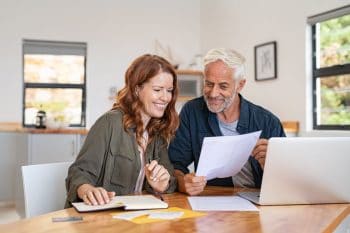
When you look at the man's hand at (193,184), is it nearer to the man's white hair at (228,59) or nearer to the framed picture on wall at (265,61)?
the man's white hair at (228,59)

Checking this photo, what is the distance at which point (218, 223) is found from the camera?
120 centimetres

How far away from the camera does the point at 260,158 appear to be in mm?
1698

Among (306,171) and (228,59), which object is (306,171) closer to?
(306,171)

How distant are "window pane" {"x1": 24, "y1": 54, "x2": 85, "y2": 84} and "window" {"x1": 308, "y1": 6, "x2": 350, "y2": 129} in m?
2.94

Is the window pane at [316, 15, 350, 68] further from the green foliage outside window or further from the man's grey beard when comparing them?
the man's grey beard

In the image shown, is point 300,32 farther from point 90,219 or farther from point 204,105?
point 90,219

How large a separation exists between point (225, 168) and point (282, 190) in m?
0.24

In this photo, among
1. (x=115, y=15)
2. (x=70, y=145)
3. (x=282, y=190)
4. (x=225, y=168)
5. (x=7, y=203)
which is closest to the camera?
(x=282, y=190)

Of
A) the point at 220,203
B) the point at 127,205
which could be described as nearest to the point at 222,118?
the point at 220,203

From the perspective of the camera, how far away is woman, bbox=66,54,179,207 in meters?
1.63

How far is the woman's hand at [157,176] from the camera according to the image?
1555 millimetres

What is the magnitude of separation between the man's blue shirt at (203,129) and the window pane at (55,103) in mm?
3654

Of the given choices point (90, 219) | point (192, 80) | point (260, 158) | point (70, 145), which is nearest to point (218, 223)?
point (90, 219)

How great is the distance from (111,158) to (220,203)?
1.53 feet
